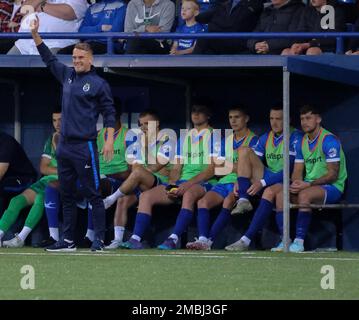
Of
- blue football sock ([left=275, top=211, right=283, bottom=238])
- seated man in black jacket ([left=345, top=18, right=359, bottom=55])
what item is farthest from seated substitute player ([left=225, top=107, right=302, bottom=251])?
seated man in black jacket ([left=345, top=18, right=359, bottom=55])

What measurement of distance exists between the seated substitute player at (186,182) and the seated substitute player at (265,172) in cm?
54

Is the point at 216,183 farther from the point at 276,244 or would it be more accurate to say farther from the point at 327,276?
the point at 327,276

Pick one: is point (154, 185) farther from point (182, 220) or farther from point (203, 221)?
point (203, 221)

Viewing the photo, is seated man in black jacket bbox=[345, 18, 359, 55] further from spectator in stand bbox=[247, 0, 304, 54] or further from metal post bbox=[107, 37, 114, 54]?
metal post bbox=[107, 37, 114, 54]

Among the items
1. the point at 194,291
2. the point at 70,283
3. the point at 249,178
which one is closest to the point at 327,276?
the point at 194,291

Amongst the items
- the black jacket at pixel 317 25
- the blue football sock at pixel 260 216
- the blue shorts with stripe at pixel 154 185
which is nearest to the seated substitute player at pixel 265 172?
the blue football sock at pixel 260 216

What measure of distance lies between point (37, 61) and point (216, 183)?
247 cm

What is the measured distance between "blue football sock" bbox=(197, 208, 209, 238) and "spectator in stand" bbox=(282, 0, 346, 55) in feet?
6.51

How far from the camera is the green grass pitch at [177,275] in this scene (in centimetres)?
899

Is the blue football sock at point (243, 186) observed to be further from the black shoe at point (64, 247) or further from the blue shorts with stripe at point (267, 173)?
the black shoe at point (64, 247)

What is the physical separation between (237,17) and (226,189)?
6.80 feet

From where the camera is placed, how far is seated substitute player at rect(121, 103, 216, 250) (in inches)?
546

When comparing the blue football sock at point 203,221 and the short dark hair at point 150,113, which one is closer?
the blue football sock at point 203,221

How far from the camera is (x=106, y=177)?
1462cm
